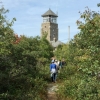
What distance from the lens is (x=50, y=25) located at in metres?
94.9

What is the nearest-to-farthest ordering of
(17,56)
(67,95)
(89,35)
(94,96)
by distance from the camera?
1. (94,96)
2. (89,35)
3. (17,56)
4. (67,95)

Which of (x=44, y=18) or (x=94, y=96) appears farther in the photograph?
(x=44, y=18)

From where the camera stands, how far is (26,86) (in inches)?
429

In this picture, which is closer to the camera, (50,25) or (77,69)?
(77,69)

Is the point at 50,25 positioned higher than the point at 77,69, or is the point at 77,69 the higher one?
the point at 50,25

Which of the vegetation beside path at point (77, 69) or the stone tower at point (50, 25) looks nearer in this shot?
the vegetation beside path at point (77, 69)

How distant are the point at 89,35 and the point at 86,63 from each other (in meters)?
1.56

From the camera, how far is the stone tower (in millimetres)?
94688

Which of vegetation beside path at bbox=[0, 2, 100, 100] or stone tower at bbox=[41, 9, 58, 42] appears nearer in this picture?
vegetation beside path at bbox=[0, 2, 100, 100]

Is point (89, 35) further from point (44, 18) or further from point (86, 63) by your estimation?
point (44, 18)

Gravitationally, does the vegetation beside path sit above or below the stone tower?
below

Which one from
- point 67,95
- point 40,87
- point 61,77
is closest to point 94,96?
point 67,95

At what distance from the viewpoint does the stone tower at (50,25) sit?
311ft

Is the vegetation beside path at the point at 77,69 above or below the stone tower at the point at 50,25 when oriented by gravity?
below
